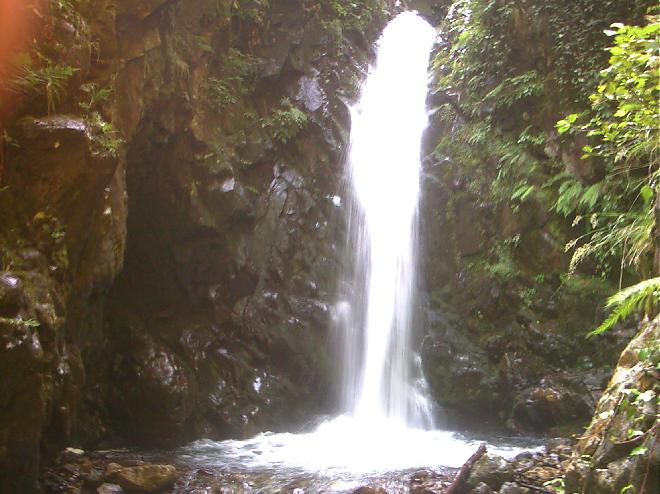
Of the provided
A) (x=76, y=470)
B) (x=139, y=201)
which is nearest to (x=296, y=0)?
(x=139, y=201)

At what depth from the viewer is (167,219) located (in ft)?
31.7

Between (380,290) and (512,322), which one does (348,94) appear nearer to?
(380,290)

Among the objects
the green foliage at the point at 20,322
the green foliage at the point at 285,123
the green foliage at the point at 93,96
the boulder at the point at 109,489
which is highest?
the green foliage at the point at 285,123

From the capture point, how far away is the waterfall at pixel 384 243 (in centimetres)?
1002

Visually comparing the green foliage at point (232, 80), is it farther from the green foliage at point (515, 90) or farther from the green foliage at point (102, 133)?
the green foliage at point (515, 90)

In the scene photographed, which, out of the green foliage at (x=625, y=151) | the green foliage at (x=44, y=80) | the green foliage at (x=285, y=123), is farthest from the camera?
the green foliage at (x=285, y=123)

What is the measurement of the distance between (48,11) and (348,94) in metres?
7.99

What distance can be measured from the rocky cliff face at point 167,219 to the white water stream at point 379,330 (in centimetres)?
53

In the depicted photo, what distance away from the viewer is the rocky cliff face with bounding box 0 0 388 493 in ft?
18.0

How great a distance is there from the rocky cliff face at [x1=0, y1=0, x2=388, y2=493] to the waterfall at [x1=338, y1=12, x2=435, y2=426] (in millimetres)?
513

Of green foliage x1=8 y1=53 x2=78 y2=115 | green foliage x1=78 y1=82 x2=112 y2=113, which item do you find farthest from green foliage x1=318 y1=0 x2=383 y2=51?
green foliage x1=8 y1=53 x2=78 y2=115

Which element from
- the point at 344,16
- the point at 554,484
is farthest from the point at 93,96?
the point at 344,16

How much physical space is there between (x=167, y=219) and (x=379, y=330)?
453 centimetres

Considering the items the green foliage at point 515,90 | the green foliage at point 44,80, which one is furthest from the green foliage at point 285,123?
the green foliage at point 44,80
